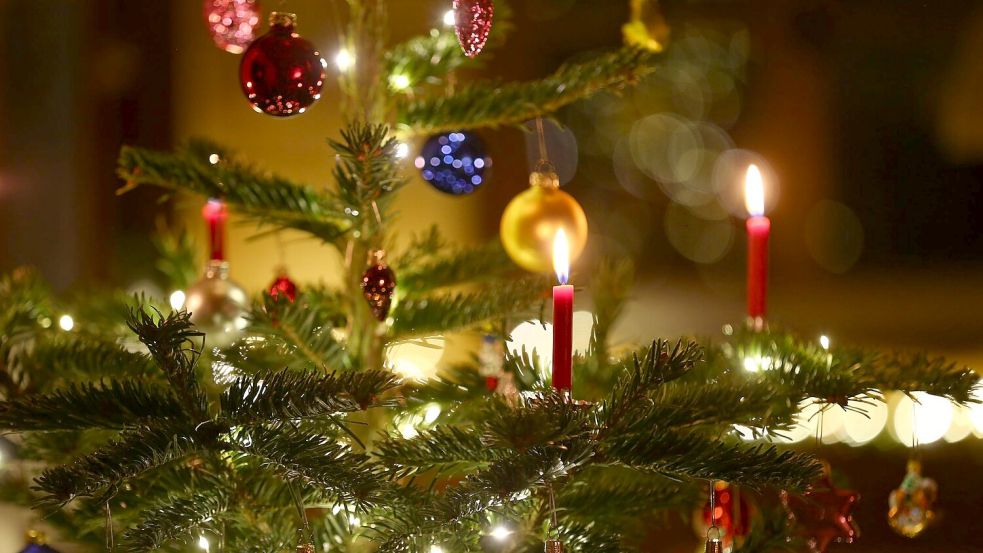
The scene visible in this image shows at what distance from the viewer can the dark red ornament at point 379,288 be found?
650 mm

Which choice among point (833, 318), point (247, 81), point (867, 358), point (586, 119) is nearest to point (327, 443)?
point (247, 81)

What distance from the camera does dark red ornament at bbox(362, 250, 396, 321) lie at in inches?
25.6

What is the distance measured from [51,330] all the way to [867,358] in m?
0.64

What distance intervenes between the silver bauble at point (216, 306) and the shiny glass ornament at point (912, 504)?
0.55 metres

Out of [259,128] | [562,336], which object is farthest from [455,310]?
[259,128]

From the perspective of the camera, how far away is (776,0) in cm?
255

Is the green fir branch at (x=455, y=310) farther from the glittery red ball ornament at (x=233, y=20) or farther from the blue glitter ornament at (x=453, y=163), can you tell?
the glittery red ball ornament at (x=233, y=20)

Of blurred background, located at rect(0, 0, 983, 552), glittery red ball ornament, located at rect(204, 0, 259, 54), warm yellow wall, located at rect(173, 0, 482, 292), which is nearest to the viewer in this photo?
glittery red ball ornament, located at rect(204, 0, 259, 54)

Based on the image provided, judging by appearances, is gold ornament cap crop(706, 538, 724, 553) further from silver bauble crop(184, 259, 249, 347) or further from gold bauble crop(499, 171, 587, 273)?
silver bauble crop(184, 259, 249, 347)

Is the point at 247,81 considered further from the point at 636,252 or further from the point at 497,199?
the point at 636,252

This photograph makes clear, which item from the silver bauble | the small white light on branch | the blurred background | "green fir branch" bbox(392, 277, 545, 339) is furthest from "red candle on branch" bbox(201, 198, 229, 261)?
the blurred background

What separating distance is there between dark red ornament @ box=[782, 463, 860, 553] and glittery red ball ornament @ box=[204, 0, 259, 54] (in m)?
0.51

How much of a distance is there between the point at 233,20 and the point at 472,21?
0.66ft

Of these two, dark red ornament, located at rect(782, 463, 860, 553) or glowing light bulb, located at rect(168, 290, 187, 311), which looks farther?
glowing light bulb, located at rect(168, 290, 187, 311)
